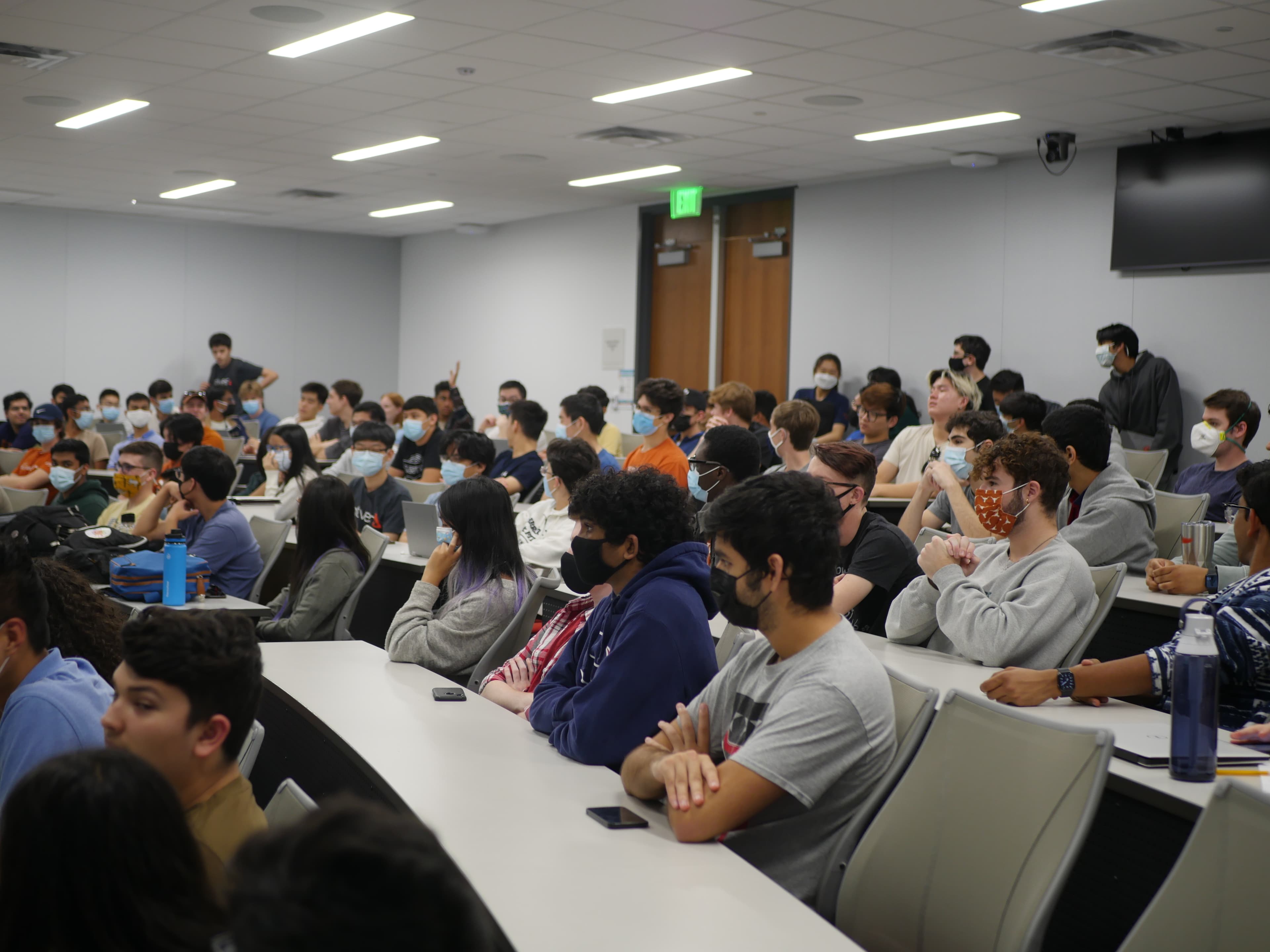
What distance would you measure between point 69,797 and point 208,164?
10.4 meters

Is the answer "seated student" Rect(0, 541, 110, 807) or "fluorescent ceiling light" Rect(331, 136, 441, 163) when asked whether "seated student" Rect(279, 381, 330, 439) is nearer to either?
"fluorescent ceiling light" Rect(331, 136, 441, 163)

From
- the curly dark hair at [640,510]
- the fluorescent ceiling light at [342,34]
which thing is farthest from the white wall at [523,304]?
the curly dark hair at [640,510]

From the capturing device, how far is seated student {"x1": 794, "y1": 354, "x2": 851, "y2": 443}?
10.0 m

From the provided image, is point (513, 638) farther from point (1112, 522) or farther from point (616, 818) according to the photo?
point (1112, 522)

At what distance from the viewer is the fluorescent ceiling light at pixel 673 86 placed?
6.77 meters

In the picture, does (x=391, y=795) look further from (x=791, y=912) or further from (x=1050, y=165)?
(x=1050, y=165)

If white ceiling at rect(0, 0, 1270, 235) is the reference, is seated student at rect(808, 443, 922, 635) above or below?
below

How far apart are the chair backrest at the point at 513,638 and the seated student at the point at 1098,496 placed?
2.00 metres

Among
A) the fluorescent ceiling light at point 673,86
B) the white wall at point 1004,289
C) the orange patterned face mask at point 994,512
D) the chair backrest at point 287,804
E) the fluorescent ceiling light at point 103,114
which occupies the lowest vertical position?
the chair backrest at point 287,804

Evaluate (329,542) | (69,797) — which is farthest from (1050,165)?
(69,797)

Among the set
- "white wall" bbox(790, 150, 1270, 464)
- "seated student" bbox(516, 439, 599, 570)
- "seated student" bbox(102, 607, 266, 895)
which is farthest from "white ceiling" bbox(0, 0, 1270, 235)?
"seated student" bbox(102, 607, 266, 895)

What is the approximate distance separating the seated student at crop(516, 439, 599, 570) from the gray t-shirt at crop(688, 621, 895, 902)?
226 centimetres

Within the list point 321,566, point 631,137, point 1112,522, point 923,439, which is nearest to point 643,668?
point 321,566

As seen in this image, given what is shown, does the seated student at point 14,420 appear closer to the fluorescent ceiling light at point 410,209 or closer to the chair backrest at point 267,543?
the fluorescent ceiling light at point 410,209
